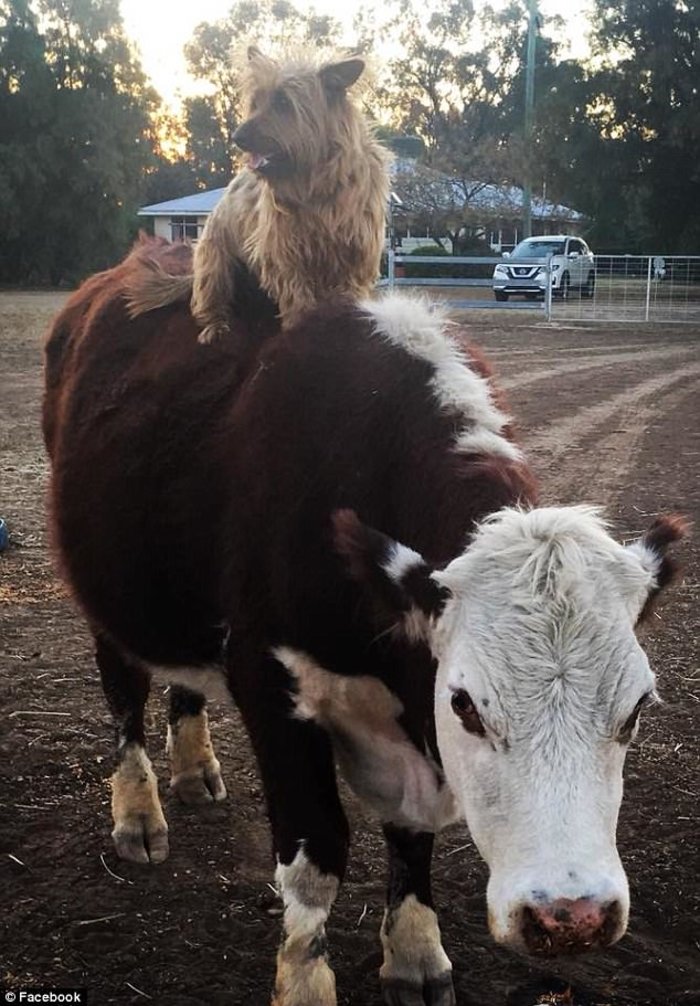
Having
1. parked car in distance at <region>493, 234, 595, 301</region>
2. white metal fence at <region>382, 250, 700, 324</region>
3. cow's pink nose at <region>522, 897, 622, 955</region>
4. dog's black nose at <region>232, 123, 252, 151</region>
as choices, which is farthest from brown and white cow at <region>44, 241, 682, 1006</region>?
parked car in distance at <region>493, 234, 595, 301</region>

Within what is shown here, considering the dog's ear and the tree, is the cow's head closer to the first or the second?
the dog's ear

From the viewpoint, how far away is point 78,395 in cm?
438

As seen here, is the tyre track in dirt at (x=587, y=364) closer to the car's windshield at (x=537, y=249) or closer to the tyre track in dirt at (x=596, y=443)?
the tyre track in dirt at (x=596, y=443)

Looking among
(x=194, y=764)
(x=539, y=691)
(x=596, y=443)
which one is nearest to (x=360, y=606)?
(x=539, y=691)

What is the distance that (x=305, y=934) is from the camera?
3131 mm

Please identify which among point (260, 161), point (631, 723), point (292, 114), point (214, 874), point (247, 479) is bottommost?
point (214, 874)

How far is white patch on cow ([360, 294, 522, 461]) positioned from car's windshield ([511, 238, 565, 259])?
2921 centimetres

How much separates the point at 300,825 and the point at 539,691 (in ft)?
3.76

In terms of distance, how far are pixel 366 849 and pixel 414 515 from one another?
180cm

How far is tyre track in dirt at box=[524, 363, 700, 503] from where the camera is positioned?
902cm

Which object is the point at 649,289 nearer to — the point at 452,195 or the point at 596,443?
the point at 596,443

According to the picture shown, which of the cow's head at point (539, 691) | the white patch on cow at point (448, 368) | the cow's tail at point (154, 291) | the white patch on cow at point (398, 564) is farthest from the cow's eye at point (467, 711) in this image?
the cow's tail at point (154, 291)

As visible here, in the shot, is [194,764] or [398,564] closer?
[398,564]

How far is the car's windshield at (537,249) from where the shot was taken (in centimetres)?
3172
